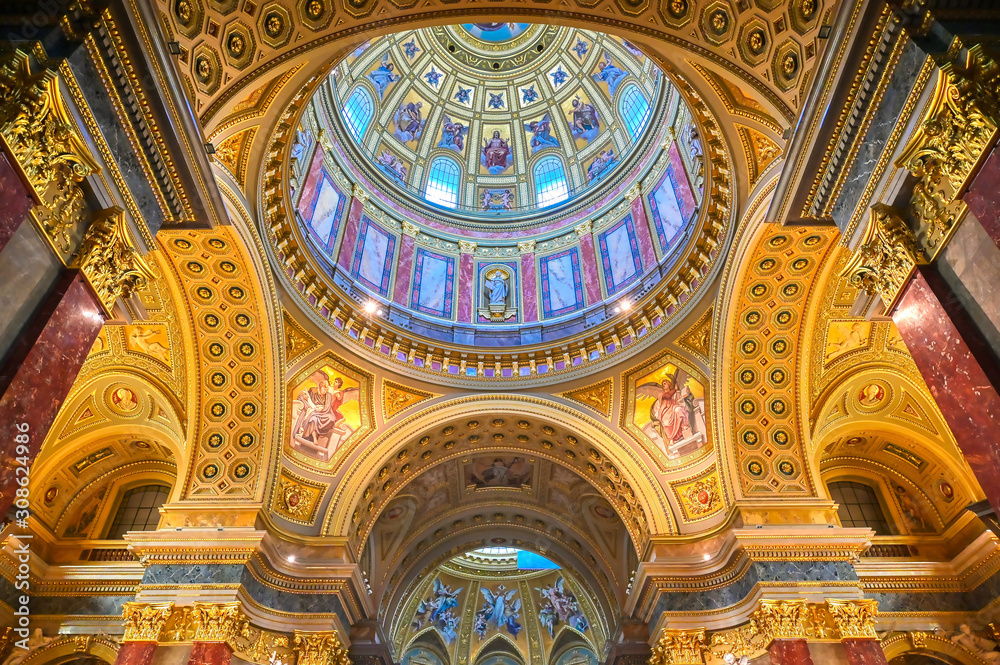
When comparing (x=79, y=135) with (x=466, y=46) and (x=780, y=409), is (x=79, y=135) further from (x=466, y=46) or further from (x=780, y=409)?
(x=466, y=46)

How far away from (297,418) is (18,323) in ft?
33.8

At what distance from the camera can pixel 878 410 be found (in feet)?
51.8

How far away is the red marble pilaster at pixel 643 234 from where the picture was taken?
17453mm

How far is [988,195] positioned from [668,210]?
473 inches

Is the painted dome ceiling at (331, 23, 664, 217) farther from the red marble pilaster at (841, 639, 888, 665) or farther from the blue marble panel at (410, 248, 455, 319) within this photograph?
the red marble pilaster at (841, 639, 888, 665)

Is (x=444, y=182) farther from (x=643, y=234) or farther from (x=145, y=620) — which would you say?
(x=145, y=620)

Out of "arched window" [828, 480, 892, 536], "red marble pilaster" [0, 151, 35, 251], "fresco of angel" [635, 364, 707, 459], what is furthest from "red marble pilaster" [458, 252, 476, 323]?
"red marble pilaster" [0, 151, 35, 251]

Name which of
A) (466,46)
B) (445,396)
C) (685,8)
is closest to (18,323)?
(685,8)

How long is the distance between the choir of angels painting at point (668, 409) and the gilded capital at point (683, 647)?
404 centimetres

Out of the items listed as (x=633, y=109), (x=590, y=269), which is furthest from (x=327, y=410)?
(x=633, y=109)

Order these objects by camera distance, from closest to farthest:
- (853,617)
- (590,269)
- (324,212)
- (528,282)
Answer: (853,617) → (324,212) → (590,269) → (528,282)

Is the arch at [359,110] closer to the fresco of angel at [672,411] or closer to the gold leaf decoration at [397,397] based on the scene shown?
the gold leaf decoration at [397,397]

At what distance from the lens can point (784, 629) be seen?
11.9 metres

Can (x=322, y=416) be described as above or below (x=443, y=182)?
below
